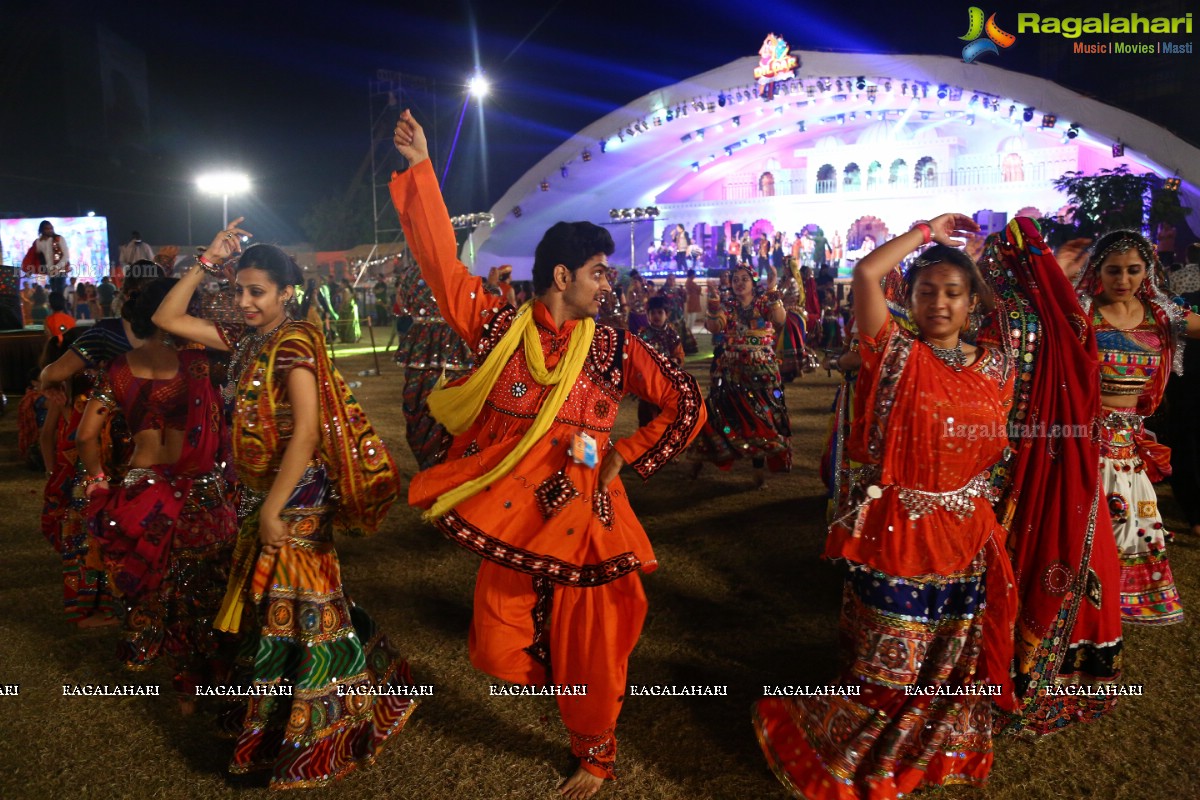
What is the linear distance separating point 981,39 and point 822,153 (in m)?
8.06

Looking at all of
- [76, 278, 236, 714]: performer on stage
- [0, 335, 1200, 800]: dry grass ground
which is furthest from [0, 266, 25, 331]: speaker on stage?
[76, 278, 236, 714]: performer on stage

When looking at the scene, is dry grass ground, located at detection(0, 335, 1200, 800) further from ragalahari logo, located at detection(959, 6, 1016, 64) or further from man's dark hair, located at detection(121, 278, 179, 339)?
ragalahari logo, located at detection(959, 6, 1016, 64)

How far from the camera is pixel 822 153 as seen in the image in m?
27.6

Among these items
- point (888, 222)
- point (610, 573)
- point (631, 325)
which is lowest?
point (610, 573)

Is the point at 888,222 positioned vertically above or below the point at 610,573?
above

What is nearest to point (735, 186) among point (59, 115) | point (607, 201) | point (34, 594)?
point (607, 201)

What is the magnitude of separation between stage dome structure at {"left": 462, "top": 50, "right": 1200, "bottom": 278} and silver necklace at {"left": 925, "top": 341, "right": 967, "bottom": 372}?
18424mm

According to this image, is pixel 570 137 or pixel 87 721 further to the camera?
pixel 570 137

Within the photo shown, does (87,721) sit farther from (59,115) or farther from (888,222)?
(888,222)

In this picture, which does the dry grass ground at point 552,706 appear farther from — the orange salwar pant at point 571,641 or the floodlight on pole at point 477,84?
the floodlight on pole at point 477,84

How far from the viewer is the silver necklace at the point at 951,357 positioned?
2584 mm

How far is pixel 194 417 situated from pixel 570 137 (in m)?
25.4

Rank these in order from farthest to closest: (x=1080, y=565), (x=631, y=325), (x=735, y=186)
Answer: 1. (x=735, y=186)
2. (x=631, y=325)
3. (x=1080, y=565)

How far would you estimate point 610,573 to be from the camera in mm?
2562
